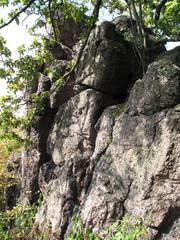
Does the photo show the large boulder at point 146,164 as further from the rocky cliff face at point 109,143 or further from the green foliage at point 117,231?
the green foliage at point 117,231

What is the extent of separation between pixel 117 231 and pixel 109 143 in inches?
93.9

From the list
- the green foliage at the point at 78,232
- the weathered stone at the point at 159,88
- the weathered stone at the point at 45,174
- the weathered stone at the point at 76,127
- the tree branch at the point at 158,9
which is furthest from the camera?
the tree branch at the point at 158,9

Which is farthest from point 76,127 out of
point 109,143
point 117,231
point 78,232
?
point 117,231

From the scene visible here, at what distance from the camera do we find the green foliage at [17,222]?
463 inches

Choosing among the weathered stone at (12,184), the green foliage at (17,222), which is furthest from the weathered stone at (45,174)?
the weathered stone at (12,184)

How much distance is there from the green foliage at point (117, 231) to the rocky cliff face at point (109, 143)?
0.52 ft

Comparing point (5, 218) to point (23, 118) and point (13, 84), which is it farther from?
point (13, 84)

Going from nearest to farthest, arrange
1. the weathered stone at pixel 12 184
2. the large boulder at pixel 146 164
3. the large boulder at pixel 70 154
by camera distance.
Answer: the large boulder at pixel 146 164, the large boulder at pixel 70 154, the weathered stone at pixel 12 184

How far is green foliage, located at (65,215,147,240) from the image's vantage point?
7.59m

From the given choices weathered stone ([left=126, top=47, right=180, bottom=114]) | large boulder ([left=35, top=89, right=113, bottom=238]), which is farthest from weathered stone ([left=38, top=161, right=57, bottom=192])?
weathered stone ([left=126, top=47, right=180, bottom=114])

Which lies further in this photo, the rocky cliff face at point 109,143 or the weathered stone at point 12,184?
the weathered stone at point 12,184

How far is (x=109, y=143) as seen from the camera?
9.64 metres

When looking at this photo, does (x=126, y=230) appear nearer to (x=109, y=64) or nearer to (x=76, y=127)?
(x=76, y=127)

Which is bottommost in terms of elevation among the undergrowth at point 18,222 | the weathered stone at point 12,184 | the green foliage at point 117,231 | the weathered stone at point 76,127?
the undergrowth at point 18,222
